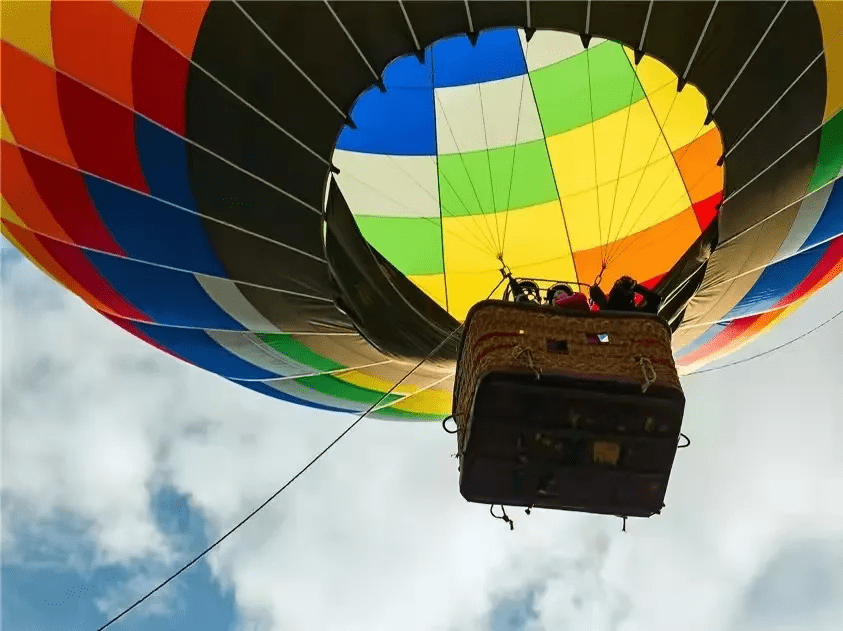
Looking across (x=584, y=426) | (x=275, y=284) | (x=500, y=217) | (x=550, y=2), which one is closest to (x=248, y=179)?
(x=275, y=284)

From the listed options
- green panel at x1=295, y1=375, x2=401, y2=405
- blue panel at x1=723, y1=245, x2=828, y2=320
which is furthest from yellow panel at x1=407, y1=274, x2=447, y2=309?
blue panel at x1=723, y1=245, x2=828, y2=320

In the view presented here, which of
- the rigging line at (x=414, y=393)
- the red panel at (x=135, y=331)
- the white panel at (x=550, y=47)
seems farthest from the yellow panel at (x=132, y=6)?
the white panel at (x=550, y=47)

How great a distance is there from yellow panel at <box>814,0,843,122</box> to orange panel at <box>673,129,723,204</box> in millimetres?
1356

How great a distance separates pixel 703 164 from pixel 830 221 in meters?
0.99

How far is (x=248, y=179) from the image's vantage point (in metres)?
3.83

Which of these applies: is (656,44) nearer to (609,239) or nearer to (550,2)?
(550,2)

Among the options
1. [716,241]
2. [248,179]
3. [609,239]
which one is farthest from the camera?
[609,239]

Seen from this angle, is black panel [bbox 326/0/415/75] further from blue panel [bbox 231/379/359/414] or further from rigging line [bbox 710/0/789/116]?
blue panel [bbox 231/379/359/414]

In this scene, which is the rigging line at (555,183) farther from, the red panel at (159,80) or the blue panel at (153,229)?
the red panel at (159,80)

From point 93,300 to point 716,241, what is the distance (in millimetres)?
2525

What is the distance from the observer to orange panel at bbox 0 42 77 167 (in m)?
3.93

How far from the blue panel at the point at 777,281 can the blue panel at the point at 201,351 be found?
2.05 meters

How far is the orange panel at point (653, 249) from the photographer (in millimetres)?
5309

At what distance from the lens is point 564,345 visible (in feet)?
11.4
